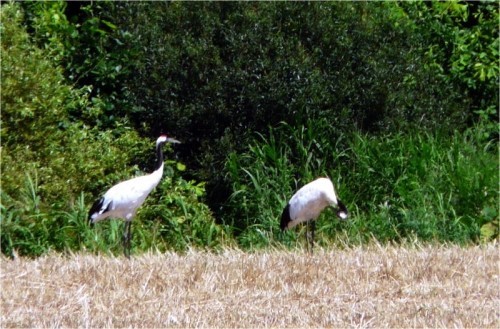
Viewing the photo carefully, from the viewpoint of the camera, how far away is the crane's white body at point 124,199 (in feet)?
29.1

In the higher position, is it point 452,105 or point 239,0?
point 239,0

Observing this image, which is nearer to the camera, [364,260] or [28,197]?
[364,260]

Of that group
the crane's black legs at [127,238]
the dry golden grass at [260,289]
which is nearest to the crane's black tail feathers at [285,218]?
the dry golden grass at [260,289]

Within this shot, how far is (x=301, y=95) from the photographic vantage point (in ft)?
33.4

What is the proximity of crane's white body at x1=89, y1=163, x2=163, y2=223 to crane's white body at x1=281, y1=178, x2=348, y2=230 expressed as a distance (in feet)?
3.76

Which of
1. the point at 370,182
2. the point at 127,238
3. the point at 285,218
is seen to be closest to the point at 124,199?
the point at 127,238

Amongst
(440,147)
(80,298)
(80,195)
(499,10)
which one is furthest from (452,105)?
(80,298)

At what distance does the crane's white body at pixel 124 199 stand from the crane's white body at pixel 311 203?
115 centimetres

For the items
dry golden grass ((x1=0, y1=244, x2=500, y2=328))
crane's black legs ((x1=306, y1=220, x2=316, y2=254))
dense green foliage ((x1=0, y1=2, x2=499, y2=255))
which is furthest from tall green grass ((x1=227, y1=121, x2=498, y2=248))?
dry golden grass ((x1=0, y1=244, x2=500, y2=328))

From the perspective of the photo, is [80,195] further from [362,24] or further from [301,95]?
[362,24]

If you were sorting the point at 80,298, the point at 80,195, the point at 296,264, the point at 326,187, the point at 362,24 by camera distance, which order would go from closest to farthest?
the point at 80,298
the point at 296,264
the point at 326,187
the point at 80,195
the point at 362,24

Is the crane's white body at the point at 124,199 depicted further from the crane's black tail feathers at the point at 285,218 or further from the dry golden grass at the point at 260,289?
the crane's black tail feathers at the point at 285,218

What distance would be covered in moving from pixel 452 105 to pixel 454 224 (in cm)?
208

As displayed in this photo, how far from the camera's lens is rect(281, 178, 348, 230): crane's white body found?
8.98m
